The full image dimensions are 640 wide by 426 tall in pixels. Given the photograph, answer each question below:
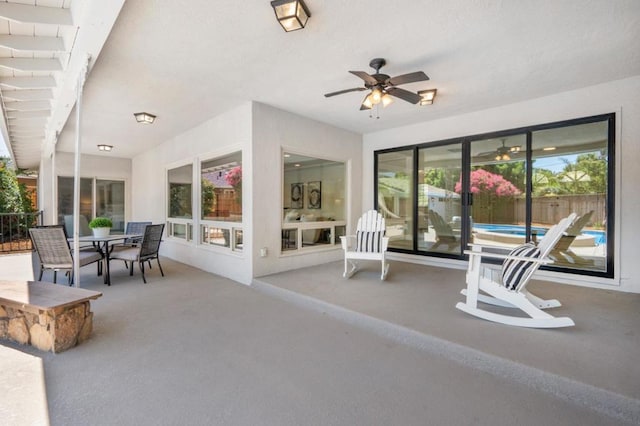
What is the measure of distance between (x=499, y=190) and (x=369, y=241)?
7.07 ft

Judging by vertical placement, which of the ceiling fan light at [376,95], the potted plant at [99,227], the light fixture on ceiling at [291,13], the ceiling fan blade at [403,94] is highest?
the light fixture on ceiling at [291,13]

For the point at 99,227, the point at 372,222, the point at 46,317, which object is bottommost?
the point at 46,317

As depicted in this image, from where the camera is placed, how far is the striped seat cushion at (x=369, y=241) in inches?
174

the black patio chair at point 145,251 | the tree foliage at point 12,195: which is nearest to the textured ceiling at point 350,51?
the black patio chair at point 145,251

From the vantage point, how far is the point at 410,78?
284cm

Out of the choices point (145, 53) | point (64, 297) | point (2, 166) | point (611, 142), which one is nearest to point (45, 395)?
point (64, 297)

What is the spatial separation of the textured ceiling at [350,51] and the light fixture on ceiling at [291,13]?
8cm

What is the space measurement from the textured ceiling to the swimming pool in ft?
5.97

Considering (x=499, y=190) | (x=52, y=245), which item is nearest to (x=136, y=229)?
(x=52, y=245)

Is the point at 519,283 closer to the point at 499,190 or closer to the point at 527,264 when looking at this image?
the point at 527,264

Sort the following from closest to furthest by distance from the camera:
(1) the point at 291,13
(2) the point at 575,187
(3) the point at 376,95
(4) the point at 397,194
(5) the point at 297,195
→ (1) the point at 291,13
(3) the point at 376,95
(2) the point at 575,187
(5) the point at 297,195
(4) the point at 397,194

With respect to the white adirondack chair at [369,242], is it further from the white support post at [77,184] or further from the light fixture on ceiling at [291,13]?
the white support post at [77,184]

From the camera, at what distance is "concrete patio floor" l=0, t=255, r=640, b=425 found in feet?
5.58

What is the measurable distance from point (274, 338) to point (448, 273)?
310 cm
